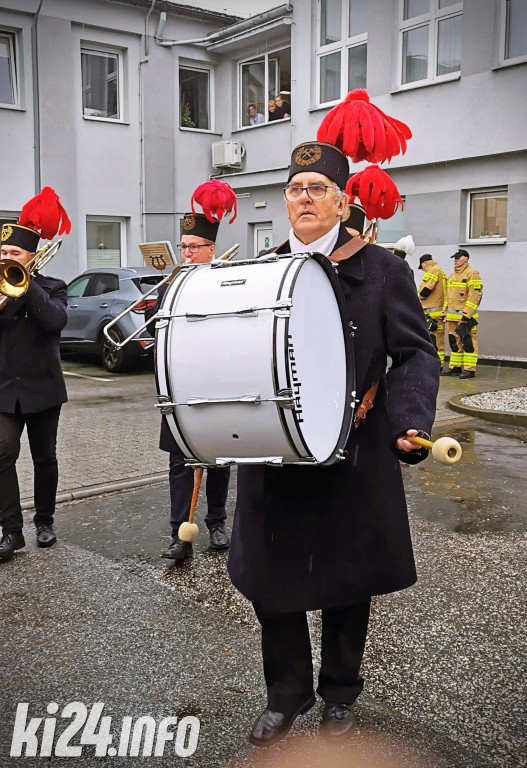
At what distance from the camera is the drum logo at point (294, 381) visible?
8.50 feet

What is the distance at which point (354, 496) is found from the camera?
296 cm

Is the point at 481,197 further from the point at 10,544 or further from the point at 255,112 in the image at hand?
the point at 10,544

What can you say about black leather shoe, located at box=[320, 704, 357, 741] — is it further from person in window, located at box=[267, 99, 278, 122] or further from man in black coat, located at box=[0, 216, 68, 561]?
person in window, located at box=[267, 99, 278, 122]

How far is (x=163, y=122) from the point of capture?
20.5 m

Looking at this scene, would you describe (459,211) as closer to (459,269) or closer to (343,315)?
(459,269)

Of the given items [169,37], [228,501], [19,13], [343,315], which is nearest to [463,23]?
[169,37]

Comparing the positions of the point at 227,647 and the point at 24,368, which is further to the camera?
the point at 24,368

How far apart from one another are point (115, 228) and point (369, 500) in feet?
60.5

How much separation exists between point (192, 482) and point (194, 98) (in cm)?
1784

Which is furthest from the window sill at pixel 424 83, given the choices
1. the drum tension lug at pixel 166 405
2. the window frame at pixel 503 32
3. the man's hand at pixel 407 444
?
the drum tension lug at pixel 166 405

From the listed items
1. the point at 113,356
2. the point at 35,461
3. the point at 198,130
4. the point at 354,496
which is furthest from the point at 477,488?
the point at 198,130

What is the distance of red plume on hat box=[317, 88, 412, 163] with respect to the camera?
3.46m

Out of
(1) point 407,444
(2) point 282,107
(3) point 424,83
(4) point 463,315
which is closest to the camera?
(1) point 407,444

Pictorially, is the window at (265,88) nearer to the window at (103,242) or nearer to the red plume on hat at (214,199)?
the window at (103,242)
